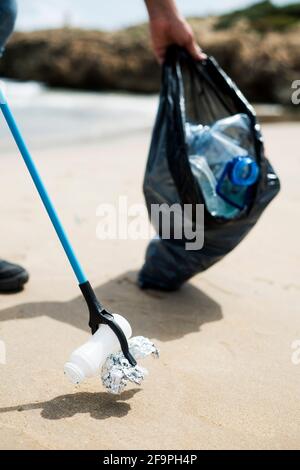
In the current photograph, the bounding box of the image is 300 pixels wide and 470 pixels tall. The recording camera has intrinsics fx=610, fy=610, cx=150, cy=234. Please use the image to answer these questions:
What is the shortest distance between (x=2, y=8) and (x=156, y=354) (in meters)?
1.30

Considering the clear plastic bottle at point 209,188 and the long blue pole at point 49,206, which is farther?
the clear plastic bottle at point 209,188

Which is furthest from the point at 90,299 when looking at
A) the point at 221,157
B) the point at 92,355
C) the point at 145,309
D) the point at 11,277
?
the point at 221,157

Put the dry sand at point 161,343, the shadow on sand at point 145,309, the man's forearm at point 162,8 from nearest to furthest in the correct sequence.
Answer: the dry sand at point 161,343, the shadow on sand at point 145,309, the man's forearm at point 162,8

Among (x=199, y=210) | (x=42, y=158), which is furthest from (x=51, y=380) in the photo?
(x=42, y=158)

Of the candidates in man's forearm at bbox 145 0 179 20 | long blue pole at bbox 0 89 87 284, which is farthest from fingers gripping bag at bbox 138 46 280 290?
long blue pole at bbox 0 89 87 284

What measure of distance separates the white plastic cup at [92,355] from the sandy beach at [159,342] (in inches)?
3.4

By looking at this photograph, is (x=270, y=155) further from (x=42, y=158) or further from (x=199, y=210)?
(x=199, y=210)

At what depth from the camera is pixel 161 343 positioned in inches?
70.2

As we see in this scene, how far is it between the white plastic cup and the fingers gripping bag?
0.62m

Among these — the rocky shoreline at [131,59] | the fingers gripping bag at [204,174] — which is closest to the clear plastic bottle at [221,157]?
the fingers gripping bag at [204,174]

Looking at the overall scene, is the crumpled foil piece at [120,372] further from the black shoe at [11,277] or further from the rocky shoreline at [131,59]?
the rocky shoreline at [131,59]

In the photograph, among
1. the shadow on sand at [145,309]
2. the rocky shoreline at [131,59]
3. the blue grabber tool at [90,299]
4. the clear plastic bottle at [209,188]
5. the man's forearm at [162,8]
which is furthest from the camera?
the rocky shoreline at [131,59]

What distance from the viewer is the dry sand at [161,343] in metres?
1.33

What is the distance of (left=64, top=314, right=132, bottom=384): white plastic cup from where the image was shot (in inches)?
54.6
